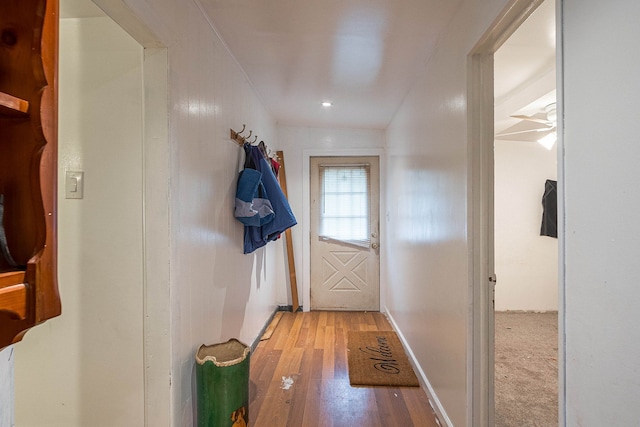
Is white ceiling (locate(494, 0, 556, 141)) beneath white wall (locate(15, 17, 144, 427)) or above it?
above

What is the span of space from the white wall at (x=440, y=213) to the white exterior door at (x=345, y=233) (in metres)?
1.12

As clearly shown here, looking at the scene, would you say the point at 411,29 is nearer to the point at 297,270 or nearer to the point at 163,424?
the point at 163,424

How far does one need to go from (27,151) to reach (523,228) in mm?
4616

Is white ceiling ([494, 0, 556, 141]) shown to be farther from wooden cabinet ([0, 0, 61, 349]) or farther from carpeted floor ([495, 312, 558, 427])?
carpeted floor ([495, 312, 558, 427])

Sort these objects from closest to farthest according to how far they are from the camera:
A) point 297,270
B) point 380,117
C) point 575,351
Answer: point 575,351 → point 380,117 → point 297,270

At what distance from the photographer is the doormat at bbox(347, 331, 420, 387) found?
231 cm

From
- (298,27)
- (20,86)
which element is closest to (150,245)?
(20,86)

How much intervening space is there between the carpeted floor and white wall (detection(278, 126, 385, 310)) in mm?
2303

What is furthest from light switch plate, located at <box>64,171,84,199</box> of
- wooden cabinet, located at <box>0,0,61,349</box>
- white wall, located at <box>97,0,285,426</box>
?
wooden cabinet, located at <box>0,0,61,349</box>

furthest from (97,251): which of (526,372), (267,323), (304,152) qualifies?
(526,372)

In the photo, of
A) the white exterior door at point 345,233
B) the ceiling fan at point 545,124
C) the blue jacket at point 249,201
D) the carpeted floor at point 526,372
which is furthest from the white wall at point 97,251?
the white exterior door at point 345,233

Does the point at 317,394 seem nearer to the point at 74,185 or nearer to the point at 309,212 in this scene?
the point at 74,185

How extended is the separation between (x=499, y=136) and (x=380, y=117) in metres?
1.41

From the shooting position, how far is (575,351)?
0.84 metres
